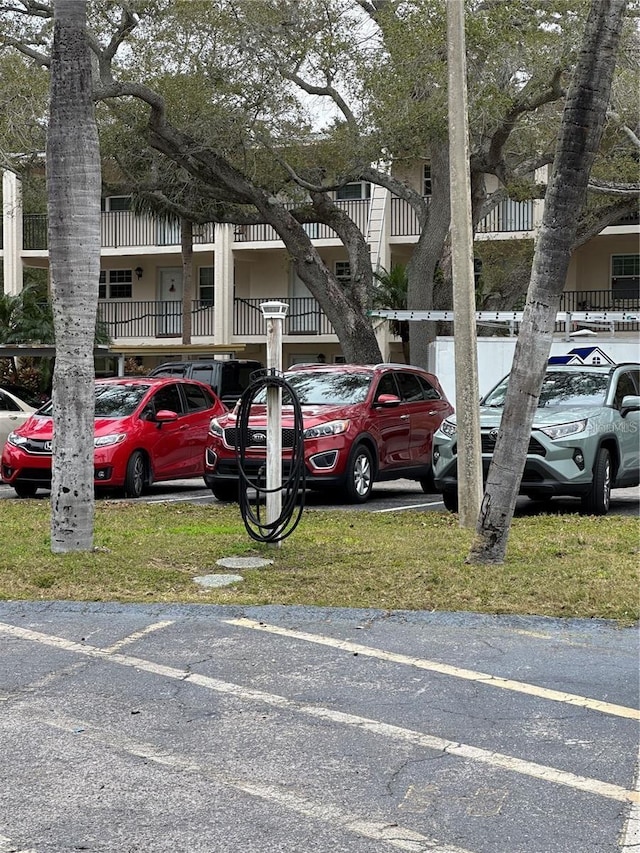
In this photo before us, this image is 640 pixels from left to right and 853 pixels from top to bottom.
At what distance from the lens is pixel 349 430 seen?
1499 cm

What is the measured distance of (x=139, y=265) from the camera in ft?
140

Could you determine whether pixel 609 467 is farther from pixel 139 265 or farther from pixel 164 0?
Answer: pixel 139 265

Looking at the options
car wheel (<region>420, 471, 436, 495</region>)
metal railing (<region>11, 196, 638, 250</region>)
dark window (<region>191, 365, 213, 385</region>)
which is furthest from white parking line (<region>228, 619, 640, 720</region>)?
metal railing (<region>11, 196, 638, 250</region>)

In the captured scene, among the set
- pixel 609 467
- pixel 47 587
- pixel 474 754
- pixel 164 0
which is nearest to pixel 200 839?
pixel 474 754

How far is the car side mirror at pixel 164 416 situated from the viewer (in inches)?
663

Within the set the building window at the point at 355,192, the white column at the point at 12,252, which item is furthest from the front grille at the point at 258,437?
the white column at the point at 12,252

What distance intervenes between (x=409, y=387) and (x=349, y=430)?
2308 millimetres

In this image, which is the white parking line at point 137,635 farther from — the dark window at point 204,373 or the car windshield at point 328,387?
the dark window at point 204,373

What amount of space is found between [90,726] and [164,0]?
57.6 ft

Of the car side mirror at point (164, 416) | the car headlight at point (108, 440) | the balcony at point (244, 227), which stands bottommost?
the car headlight at point (108, 440)

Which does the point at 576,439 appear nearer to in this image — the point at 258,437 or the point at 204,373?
the point at 258,437

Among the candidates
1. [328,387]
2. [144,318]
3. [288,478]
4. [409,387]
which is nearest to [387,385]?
[409,387]

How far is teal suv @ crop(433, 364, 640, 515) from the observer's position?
13.4 m

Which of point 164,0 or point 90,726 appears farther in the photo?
point 164,0
